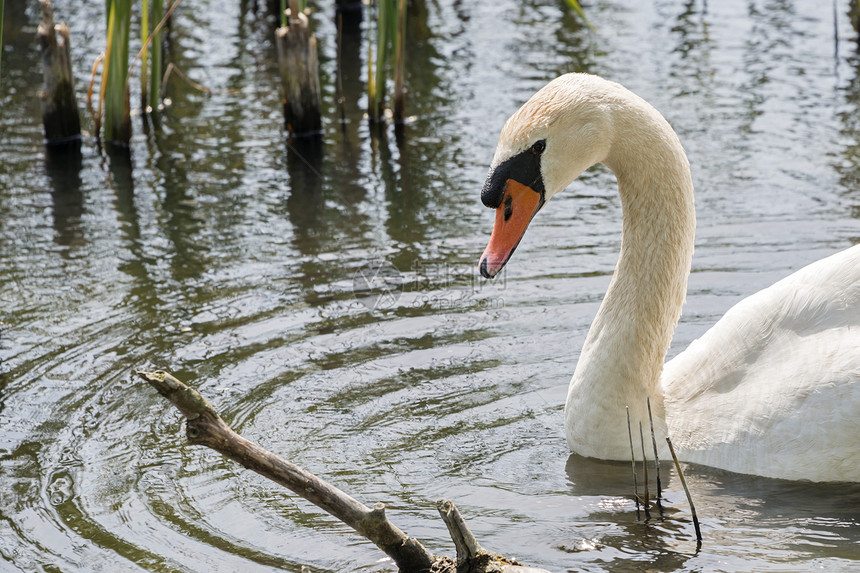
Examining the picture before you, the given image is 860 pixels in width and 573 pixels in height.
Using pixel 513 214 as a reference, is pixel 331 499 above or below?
below

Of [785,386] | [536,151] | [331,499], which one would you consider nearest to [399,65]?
[536,151]

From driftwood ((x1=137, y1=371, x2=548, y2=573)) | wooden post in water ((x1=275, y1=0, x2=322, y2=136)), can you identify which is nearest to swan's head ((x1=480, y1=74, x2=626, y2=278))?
driftwood ((x1=137, y1=371, x2=548, y2=573))

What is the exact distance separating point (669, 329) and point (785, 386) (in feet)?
2.74

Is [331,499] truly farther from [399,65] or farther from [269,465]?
[399,65]

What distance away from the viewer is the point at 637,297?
5969 mm

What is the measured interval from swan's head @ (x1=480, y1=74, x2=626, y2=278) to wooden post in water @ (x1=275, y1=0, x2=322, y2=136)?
6.33 metres

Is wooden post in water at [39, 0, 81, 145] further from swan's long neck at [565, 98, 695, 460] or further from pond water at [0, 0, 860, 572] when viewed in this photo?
swan's long neck at [565, 98, 695, 460]

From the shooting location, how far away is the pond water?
5219mm

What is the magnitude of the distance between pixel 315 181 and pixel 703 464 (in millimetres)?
5960

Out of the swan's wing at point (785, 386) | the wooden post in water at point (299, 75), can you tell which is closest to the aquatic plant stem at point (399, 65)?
the wooden post in water at point (299, 75)

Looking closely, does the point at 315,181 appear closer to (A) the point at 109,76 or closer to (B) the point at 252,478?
(A) the point at 109,76

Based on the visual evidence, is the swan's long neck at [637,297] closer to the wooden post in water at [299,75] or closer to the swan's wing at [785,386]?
the swan's wing at [785,386]

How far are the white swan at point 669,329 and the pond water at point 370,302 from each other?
232 millimetres

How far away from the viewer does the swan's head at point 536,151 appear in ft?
17.8
